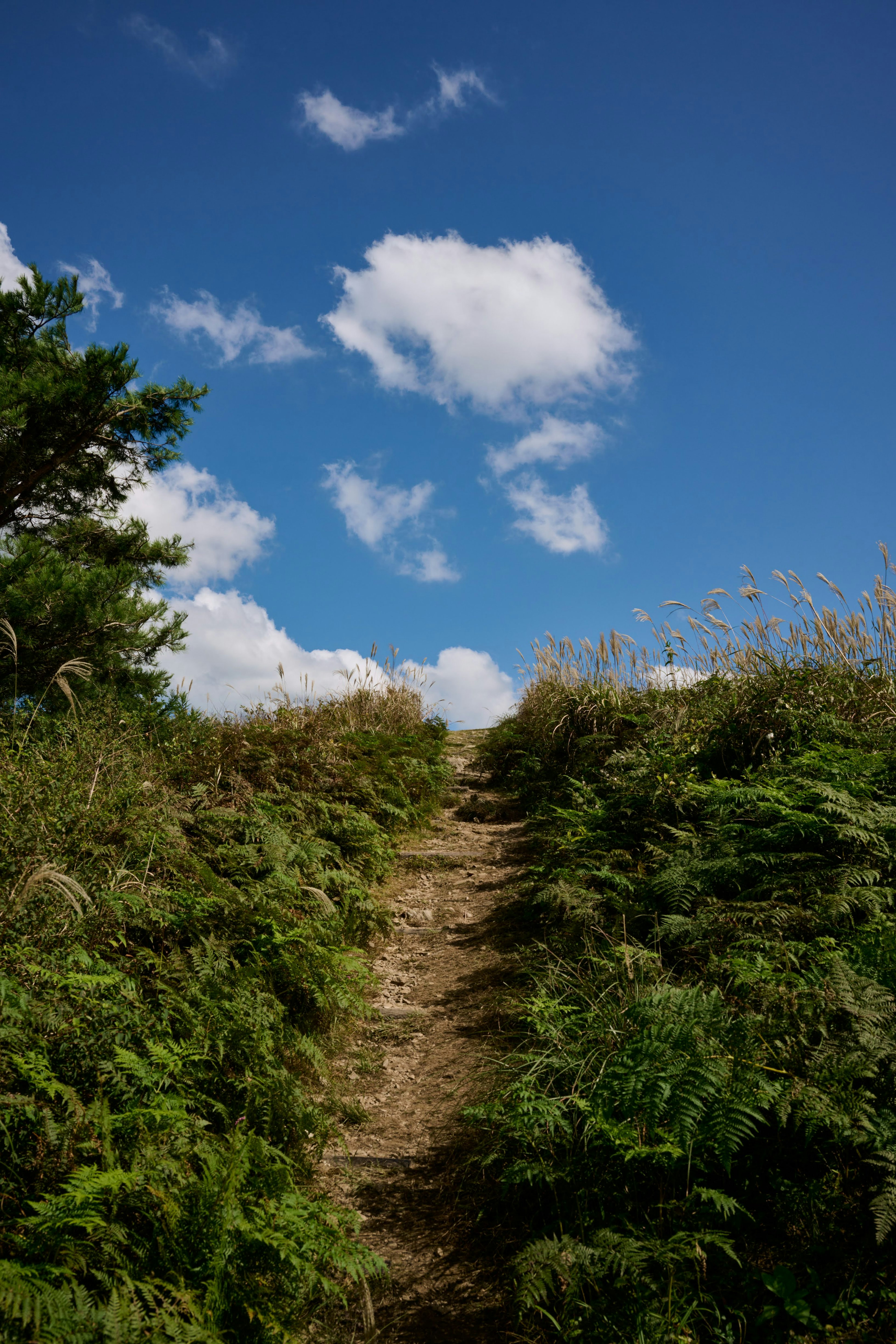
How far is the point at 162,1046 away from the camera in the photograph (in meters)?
3.18

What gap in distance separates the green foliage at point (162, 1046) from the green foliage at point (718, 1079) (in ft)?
2.88

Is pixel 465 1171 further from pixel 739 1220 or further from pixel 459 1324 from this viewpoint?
pixel 739 1220

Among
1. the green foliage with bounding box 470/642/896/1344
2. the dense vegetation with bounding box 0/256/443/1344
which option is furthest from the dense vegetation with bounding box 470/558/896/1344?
the dense vegetation with bounding box 0/256/443/1344

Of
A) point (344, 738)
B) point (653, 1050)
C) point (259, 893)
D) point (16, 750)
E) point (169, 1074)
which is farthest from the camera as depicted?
point (344, 738)

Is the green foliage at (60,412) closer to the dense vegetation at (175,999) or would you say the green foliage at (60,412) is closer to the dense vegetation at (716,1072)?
the dense vegetation at (175,999)

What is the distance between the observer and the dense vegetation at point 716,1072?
8.13 feet

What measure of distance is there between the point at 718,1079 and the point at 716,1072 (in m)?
0.04

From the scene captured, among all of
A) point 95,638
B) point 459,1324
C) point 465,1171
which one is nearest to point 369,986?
point 465,1171

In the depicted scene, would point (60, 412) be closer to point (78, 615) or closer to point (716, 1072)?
point (78, 615)

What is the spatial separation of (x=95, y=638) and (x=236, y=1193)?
30.9 feet

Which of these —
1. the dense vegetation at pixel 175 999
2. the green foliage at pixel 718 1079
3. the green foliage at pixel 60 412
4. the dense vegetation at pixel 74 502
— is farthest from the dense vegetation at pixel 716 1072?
the green foliage at pixel 60 412

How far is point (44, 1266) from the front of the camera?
2.20m

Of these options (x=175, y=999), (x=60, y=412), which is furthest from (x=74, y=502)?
(x=175, y=999)

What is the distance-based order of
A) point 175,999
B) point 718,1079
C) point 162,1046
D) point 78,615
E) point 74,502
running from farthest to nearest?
1. point 74,502
2. point 78,615
3. point 175,999
4. point 162,1046
5. point 718,1079
